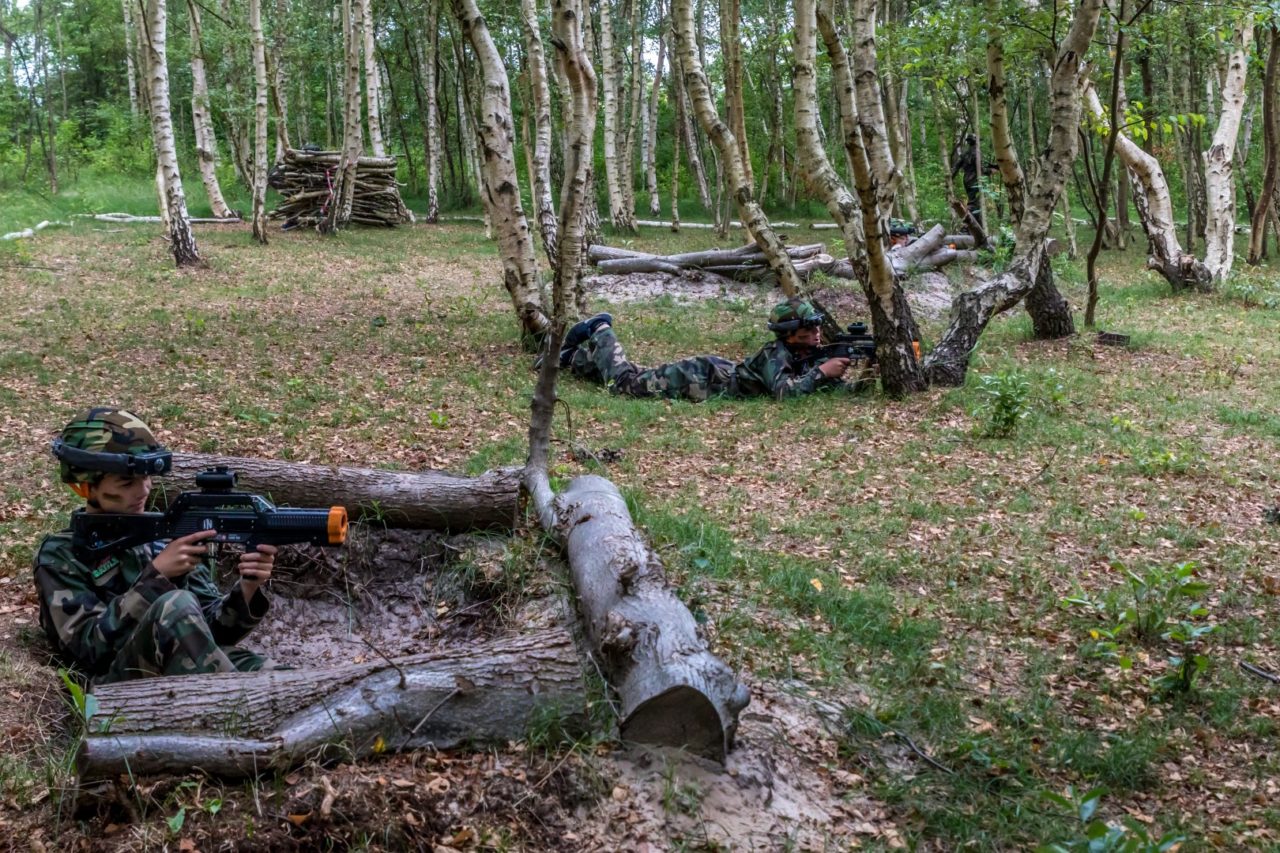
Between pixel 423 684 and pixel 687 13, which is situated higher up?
pixel 687 13

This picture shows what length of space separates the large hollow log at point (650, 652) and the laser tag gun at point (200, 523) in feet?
3.66

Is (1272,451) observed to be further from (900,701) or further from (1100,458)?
(900,701)

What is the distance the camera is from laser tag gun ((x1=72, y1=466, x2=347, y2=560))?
12.4ft

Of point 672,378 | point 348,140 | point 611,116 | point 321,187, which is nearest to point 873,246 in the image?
point 672,378

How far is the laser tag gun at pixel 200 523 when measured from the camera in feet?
12.4

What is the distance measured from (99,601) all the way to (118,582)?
107mm

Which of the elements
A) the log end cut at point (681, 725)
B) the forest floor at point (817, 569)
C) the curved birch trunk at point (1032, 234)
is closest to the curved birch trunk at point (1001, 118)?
the curved birch trunk at point (1032, 234)

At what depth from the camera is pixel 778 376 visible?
9.38 meters

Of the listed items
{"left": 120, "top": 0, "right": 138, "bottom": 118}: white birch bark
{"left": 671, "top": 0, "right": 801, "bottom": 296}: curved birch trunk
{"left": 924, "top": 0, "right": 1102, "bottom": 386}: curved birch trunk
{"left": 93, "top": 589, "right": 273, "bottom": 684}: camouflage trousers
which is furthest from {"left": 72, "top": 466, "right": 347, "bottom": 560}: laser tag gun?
{"left": 120, "top": 0, "right": 138, "bottom": 118}: white birch bark

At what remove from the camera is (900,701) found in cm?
423

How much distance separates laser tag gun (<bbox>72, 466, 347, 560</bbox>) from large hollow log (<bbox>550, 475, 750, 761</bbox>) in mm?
1116

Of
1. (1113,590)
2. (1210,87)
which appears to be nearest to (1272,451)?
(1113,590)

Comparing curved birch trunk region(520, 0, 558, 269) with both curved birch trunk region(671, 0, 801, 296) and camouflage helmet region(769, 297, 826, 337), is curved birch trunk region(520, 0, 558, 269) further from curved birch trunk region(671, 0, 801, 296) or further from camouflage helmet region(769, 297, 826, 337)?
camouflage helmet region(769, 297, 826, 337)

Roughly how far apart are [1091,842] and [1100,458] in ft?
16.8
